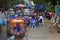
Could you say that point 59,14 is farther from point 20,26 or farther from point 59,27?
point 20,26

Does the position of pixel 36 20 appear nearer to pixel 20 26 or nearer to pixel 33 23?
pixel 33 23

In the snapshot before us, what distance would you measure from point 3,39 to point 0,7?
19441 millimetres

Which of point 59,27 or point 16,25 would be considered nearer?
point 16,25

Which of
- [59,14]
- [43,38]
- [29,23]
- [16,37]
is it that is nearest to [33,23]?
[29,23]

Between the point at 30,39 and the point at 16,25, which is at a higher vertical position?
the point at 16,25

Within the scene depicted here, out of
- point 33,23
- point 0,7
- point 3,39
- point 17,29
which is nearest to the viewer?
point 17,29

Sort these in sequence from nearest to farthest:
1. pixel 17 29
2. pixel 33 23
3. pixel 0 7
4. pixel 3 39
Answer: pixel 17 29, pixel 3 39, pixel 33 23, pixel 0 7

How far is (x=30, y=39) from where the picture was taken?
1439 cm

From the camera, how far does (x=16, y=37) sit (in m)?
11.3

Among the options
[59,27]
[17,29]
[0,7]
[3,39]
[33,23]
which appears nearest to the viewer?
[17,29]

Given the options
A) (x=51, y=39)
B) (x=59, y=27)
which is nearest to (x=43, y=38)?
(x=51, y=39)

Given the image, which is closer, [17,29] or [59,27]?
[17,29]

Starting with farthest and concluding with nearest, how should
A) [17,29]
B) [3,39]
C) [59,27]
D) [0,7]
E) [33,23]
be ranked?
1. [0,7]
2. [33,23]
3. [59,27]
4. [3,39]
5. [17,29]

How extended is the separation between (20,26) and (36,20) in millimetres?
12664
